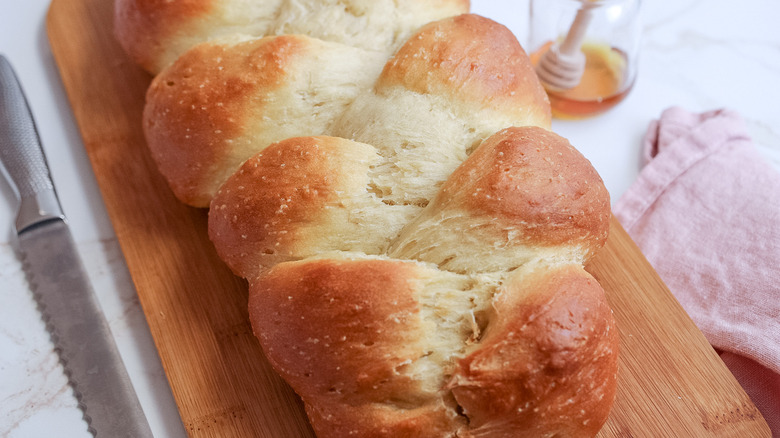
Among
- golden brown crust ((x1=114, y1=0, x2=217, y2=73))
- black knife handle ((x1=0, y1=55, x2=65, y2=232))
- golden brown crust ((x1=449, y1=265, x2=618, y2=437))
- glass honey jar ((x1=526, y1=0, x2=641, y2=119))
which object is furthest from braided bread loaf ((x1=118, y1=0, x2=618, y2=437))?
glass honey jar ((x1=526, y1=0, x2=641, y2=119))

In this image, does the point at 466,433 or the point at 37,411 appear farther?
the point at 37,411

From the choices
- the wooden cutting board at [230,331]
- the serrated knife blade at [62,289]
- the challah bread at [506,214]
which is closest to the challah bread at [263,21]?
the wooden cutting board at [230,331]

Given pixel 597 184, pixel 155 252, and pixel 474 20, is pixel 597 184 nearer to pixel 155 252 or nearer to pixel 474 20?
pixel 474 20

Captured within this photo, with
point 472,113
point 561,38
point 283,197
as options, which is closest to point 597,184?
point 472,113

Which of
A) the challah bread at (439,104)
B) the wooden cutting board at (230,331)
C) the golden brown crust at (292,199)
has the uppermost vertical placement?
the challah bread at (439,104)

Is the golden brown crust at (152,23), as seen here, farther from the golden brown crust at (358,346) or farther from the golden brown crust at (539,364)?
the golden brown crust at (539,364)

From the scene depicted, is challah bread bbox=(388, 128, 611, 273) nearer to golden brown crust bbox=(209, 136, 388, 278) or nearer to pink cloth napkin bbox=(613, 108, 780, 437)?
golden brown crust bbox=(209, 136, 388, 278)
